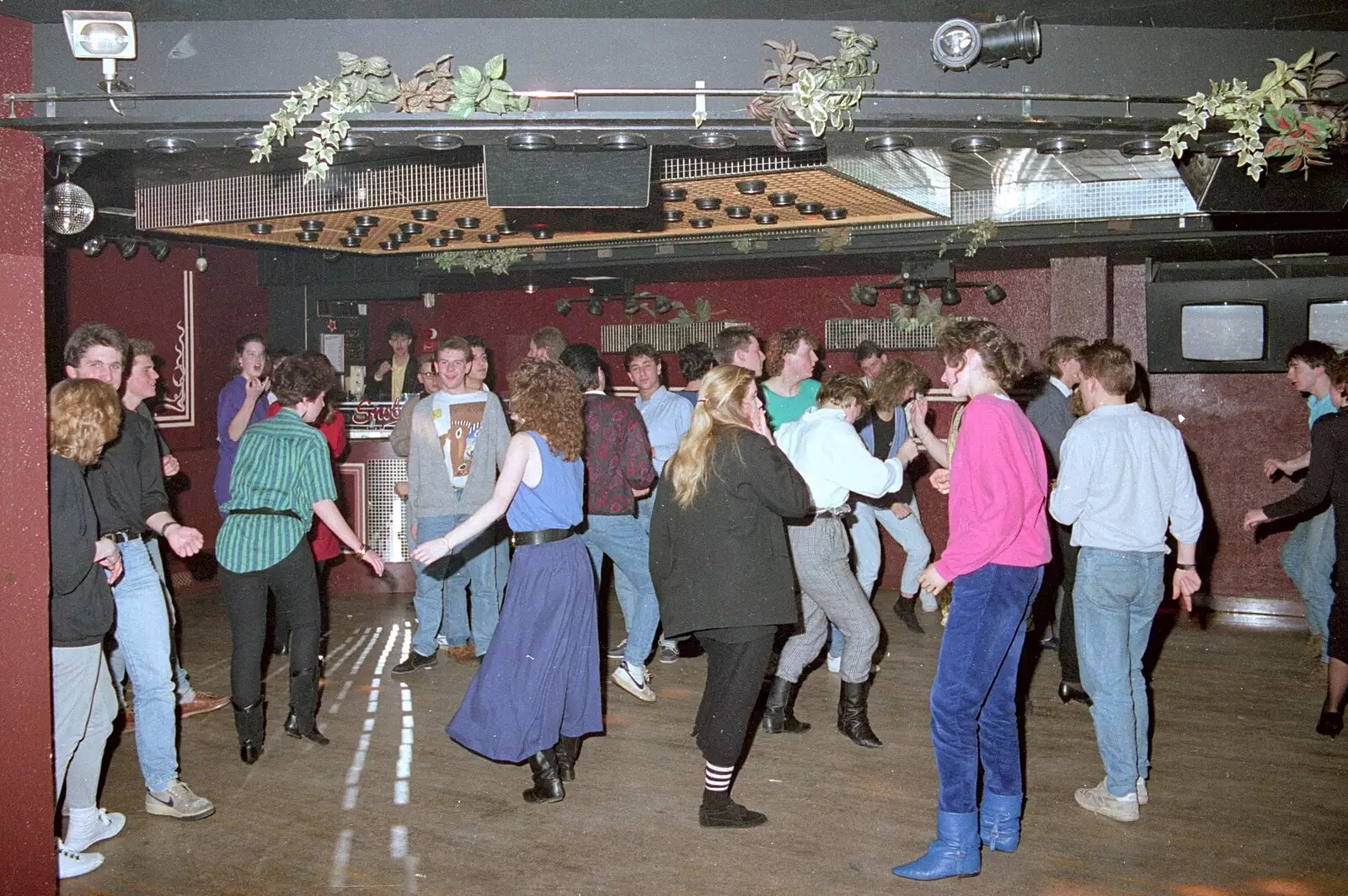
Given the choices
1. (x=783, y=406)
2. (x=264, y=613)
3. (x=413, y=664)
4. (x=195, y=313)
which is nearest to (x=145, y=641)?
(x=264, y=613)

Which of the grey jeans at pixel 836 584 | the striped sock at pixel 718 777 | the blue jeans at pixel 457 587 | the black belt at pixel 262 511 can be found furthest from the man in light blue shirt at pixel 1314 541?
the black belt at pixel 262 511

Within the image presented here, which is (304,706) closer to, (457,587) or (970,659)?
(457,587)

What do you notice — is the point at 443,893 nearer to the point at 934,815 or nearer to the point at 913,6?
the point at 934,815

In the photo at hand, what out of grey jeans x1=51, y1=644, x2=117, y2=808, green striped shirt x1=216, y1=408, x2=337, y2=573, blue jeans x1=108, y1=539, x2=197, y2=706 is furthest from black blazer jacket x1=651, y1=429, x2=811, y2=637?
blue jeans x1=108, y1=539, x2=197, y2=706

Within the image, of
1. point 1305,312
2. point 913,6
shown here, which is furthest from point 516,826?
point 1305,312

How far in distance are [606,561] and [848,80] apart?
5107 millimetres

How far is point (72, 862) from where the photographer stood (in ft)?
11.8

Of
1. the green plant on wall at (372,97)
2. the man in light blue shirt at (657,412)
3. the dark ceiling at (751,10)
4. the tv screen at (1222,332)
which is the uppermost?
the dark ceiling at (751,10)

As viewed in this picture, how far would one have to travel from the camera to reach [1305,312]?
793 centimetres

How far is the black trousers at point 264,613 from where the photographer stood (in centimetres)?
437

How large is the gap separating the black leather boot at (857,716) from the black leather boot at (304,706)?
2235mm

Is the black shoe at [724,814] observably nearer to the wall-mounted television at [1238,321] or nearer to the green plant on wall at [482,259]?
the green plant on wall at [482,259]

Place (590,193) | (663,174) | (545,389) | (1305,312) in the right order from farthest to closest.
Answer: (1305,312)
(663,174)
(545,389)
(590,193)

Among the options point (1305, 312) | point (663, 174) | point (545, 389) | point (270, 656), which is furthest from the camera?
point (1305, 312)
